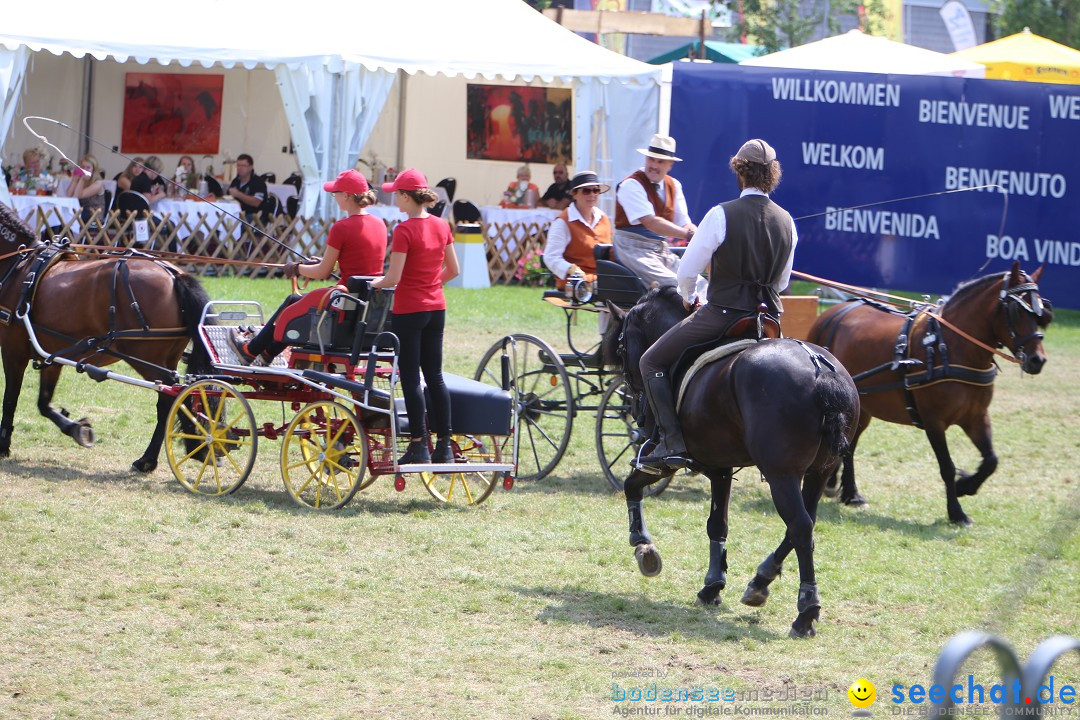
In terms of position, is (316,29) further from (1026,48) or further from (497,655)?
(497,655)

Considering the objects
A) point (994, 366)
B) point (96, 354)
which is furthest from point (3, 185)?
point (994, 366)

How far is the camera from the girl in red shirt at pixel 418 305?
7570 millimetres

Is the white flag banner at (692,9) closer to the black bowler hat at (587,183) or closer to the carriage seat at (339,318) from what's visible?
the black bowler hat at (587,183)

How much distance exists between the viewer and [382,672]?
5.13 meters

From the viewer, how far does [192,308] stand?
8609mm

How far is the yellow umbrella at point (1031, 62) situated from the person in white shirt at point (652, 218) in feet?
40.9

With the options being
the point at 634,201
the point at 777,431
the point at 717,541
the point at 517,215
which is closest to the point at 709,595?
the point at 717,541

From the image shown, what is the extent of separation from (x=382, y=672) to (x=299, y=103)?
44.3 feet

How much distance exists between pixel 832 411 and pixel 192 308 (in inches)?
181

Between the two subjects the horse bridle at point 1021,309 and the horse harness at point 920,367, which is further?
the horse harness at point 920,367

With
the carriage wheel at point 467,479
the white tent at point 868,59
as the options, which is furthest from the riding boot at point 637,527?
the white tent at point 868,59

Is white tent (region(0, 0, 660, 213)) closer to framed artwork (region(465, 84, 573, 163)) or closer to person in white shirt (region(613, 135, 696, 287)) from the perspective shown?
framed artwork (region(465, 84, 573, 163))

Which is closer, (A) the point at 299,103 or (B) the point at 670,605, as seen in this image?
(B) the point at 670,605

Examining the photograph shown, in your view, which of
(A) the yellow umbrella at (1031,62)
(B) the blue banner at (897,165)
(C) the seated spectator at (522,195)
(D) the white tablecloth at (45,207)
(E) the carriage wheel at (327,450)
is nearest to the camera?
(E) the carriage wheel at (327,450)
